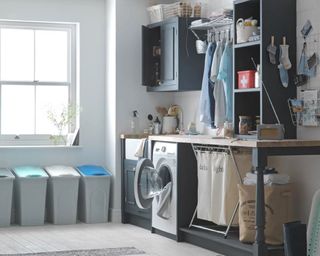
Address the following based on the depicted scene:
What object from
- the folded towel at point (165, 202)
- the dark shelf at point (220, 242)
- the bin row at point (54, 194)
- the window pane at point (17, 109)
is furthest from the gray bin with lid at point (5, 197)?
the dark shelf at point (220, 242)

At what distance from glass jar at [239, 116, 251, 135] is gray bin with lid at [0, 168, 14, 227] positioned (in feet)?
8.32

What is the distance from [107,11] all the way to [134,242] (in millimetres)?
2847

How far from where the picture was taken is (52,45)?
780cm

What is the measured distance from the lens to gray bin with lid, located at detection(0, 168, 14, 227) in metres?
6.96

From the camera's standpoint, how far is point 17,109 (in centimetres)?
766

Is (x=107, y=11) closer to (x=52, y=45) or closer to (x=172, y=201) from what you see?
(x=52, y=45)

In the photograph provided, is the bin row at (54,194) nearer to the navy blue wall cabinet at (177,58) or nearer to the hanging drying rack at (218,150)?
the navy blue wall cabinet at (177,58)

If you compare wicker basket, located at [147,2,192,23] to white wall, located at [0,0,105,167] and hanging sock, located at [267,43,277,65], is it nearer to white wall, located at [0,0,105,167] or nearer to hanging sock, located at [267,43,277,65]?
white wall, located at [0,0,105,167]

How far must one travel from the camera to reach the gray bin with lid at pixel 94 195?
7289 millimetres

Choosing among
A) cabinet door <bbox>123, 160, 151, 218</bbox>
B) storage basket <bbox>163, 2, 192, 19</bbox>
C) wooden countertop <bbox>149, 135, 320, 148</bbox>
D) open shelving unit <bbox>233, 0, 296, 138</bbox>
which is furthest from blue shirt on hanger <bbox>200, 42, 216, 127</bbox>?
cabinet door <bbox>123, 160, 151, 218</bbox>

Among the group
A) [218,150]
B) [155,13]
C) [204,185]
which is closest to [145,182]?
[204,185]

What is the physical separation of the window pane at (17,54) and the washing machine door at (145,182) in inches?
79.6

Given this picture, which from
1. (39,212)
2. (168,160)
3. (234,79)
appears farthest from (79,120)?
(234,79)

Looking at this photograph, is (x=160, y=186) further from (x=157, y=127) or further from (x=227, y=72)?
(x=157, y=127)
